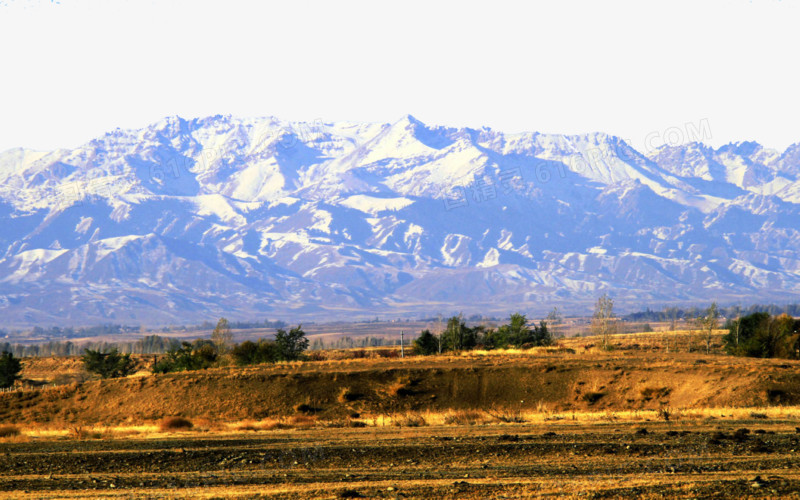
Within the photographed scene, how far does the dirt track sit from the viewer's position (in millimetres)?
18766

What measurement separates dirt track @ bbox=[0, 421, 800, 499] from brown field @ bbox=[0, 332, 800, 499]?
7cm

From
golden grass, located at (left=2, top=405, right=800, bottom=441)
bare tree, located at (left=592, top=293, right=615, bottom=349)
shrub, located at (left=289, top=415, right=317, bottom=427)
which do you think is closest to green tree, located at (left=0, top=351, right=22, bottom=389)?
golden grass, located at (left=2, top=405, right=800, bottom=441)

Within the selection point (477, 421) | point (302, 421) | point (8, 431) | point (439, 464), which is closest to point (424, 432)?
point (477, 421)

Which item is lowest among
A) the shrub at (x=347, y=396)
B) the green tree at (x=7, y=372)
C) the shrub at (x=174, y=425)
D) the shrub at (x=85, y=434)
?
the green tree at (x=7, y=372)

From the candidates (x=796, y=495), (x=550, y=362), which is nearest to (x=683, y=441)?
(x=796, y=495)

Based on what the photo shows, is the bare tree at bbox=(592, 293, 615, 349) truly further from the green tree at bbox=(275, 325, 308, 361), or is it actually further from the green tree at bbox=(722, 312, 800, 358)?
the green tree at bbox=(275, 325, 308, 361)

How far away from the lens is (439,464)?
2303cm

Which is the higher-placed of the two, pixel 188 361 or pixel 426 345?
pixel 426 345

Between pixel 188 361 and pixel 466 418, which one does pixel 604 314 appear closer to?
pixel 188 361

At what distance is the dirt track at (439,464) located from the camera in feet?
61.6

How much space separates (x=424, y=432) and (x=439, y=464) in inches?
332

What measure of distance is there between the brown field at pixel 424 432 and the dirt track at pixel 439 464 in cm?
7

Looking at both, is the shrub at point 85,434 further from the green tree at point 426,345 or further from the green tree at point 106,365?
the green tree at point 426,345

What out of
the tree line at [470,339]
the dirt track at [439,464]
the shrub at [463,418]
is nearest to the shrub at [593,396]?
the shrub at [463,418]
